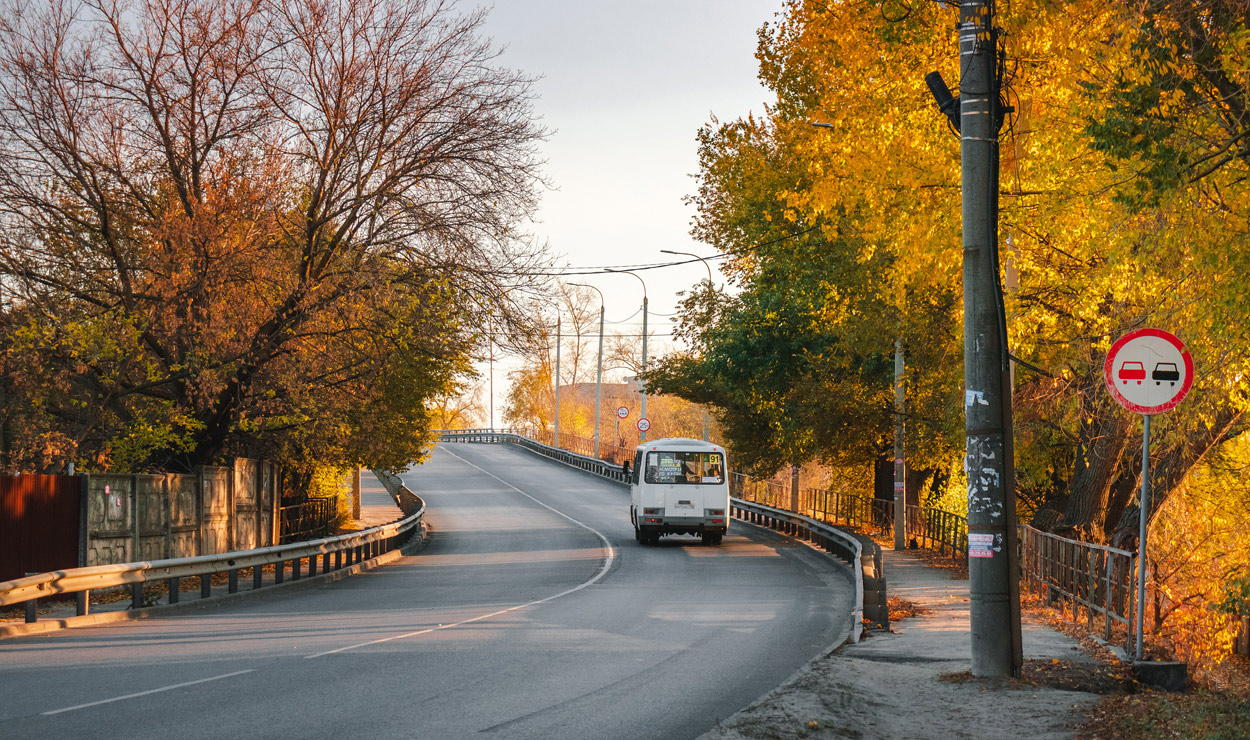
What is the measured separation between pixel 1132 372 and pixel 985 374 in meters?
1.49

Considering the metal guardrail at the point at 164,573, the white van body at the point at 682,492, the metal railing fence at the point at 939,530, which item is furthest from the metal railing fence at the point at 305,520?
the metal railing fence at the point at 939,530

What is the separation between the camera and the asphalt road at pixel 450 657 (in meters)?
8.63

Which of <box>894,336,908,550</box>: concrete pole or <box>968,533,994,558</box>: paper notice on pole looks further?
<box>894,336,908,550</box>: concrete pole

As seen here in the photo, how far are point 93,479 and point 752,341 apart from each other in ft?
63.4

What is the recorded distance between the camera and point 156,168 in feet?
68.0

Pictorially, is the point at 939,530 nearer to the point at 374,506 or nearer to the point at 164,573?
the point at 164,573

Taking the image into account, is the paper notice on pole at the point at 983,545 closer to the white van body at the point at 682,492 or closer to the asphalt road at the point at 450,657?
the asphalt road at the point at 450,657

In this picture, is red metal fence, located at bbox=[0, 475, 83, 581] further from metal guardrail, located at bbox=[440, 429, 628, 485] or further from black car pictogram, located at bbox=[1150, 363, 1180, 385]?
metal guardrail, located at bbox=[440, 429, 628, 485]

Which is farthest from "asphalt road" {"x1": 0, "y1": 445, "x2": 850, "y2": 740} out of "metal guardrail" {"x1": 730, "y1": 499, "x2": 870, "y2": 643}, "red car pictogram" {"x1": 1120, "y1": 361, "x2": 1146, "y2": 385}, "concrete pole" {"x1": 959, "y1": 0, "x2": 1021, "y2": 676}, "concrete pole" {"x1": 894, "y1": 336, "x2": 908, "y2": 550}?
"red car pictogram" {"x1": 1120, "y1": 361, "x2": 1146, "y2": 385}

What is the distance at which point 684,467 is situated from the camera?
103ft

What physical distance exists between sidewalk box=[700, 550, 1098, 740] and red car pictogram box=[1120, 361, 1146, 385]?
2692 mm

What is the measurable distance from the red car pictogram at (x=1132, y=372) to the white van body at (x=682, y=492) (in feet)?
67.2

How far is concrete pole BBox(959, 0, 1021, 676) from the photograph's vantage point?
1012 cm

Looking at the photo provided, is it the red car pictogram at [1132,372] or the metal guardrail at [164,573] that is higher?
the red car pictogram at [1132,372]
